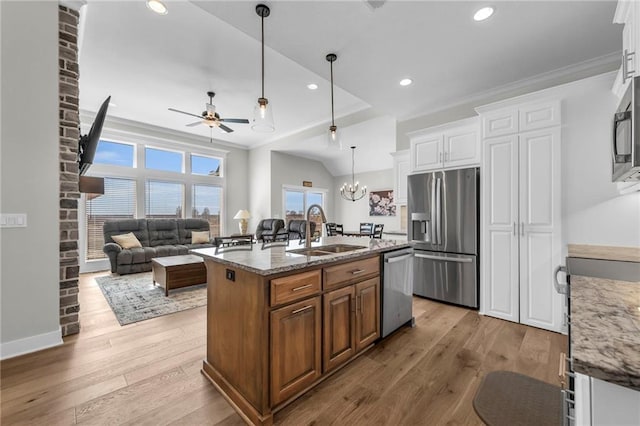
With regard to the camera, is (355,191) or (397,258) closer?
(397,258)

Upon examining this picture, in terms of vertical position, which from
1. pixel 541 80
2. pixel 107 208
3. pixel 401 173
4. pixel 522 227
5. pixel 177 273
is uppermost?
pixel 541 80

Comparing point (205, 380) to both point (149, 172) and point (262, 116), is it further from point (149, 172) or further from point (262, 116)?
point (149, 172)

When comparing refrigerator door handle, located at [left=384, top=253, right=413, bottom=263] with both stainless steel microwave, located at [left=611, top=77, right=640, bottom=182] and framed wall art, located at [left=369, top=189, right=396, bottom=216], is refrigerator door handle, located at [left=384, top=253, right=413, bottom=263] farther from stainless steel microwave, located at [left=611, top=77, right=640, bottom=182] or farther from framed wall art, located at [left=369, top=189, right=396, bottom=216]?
framed wall art, located at [left=369, top=189, right=396, bottom=216]

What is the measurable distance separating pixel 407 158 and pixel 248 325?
3704mm

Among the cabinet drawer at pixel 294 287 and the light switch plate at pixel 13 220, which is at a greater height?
the light switch plate at pixel 13 220

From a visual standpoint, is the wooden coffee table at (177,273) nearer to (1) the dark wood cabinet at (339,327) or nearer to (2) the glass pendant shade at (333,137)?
(2) the glass pendant shade at (333,137)

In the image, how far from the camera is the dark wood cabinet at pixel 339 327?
6.14 feet

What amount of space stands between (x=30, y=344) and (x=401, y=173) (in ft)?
15.9

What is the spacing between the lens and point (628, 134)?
3.59 feet

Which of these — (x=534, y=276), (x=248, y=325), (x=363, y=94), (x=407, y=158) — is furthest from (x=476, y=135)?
(x=248, y=325)

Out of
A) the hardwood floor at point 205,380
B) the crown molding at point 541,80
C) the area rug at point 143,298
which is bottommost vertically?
the hardwood floor at point 205,380

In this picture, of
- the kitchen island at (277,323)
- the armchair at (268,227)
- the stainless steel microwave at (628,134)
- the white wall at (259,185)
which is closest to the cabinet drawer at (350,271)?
the kitchen island at (277,323)

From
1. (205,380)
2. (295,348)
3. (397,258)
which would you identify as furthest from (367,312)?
(205,380)

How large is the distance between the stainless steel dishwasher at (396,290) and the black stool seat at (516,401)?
2.74 feet
